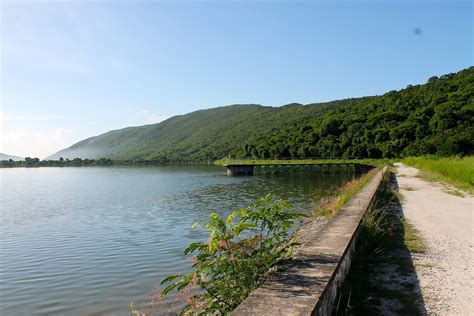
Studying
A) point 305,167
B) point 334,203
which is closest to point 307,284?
point 334,203

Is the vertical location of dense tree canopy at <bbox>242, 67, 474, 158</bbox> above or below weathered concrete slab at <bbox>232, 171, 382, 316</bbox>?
above

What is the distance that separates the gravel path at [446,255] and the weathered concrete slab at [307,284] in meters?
1.30

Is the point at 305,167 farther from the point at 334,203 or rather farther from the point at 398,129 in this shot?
the point at 334,203

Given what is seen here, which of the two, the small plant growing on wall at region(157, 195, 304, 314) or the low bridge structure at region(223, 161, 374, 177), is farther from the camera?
the low bridge structure at region(223, 161, 374, 177)

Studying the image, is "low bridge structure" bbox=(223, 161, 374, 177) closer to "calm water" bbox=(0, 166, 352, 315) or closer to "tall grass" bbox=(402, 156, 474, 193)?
"tall grass" bbox=(402, 156, 474, 193)

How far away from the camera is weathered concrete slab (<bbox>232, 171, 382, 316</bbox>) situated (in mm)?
3805

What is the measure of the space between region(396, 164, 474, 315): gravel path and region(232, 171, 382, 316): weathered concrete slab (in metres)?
1.30

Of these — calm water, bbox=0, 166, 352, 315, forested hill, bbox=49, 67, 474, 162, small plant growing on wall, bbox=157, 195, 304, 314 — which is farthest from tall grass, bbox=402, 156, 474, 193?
forested hill, bbox=49, 67, 474, 162

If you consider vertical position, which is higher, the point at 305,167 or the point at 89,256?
the point at 305,167

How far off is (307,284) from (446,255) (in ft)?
15.5

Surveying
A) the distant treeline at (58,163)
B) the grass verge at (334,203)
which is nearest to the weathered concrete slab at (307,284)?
the grass verge at (334,203)

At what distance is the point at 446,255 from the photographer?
7.73 m

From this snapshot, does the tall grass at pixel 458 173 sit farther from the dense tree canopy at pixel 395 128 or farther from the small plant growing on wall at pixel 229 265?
the dense tree canopy at pixel 395 128

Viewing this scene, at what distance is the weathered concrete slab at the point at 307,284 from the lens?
380 cm
